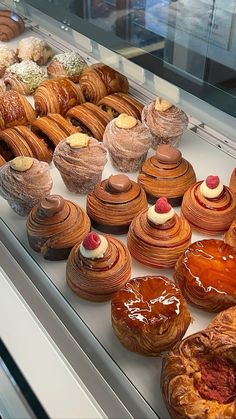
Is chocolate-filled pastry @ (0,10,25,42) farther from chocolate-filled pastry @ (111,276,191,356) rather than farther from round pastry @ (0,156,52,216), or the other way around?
chocolate-filled pastry @ (111,276,191,356)

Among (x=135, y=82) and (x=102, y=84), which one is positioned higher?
(x=135, y=82)

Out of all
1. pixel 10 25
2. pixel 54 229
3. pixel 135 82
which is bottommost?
pixel 54 229

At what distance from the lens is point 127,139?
1.51 meters

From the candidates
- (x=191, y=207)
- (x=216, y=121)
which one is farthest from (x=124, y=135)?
(x=216, y=121)

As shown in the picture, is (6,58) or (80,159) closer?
(80,159)

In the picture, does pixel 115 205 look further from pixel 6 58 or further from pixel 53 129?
pixel 6 58

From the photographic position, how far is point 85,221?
1296mm

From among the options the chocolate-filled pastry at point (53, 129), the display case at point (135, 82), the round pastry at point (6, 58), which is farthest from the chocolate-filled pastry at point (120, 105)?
the round pastry at point (6, 58)

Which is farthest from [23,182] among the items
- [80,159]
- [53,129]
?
[53,129]

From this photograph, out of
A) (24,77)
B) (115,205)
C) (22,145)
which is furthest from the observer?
(24,77)

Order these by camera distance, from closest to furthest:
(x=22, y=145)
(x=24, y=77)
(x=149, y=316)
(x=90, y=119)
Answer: (x=149, y=316) → (x=22, y=145) → (x=90, y=119) → (x=24, y=77)

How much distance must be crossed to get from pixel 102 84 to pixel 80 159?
52 cm

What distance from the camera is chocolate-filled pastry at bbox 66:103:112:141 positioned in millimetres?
1651

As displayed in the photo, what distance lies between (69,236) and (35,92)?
2.72 ft
